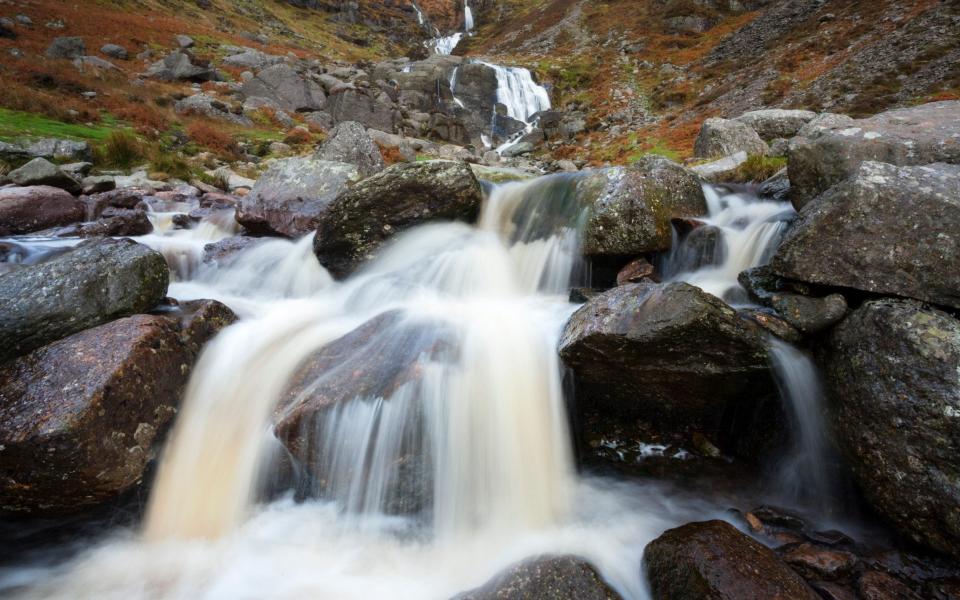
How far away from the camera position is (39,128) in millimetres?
13508

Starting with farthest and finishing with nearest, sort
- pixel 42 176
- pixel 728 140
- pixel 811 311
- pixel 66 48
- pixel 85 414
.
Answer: pixel 66 48, pixel 728 140, pixel 42 176, pixel 811 311, pixel 85 414

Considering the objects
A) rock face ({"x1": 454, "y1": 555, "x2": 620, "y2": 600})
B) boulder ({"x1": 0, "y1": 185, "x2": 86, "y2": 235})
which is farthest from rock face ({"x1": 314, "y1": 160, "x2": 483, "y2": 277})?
boulder ({"x1": 0, "y1": 185, "x2": 86, "y2": 235})

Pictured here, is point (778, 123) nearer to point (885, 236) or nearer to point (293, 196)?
point (885, 236)

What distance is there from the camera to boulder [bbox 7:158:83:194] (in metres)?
9.52

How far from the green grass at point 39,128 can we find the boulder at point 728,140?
18.7 meters

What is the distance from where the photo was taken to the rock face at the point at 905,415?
9.25 ft

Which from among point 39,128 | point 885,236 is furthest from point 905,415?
point 39,128

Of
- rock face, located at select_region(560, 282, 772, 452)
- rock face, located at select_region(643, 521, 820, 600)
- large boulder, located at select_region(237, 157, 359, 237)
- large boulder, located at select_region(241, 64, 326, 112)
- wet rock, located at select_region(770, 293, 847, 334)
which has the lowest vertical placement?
rock face, located at select_region(643, 521, 820, 600)

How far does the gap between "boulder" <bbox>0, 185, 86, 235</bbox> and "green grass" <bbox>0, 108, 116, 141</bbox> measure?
5.82m

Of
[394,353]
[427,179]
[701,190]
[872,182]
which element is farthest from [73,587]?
[701,190]

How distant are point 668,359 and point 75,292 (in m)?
5.73

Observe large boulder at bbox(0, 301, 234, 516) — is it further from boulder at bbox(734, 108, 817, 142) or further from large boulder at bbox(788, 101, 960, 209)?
boulder at bbox(734, 108, 817, 142)

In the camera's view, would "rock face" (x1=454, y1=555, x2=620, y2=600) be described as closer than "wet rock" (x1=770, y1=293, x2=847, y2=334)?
Yes

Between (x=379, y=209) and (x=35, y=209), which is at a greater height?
(x=379, y=209)
